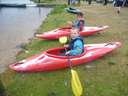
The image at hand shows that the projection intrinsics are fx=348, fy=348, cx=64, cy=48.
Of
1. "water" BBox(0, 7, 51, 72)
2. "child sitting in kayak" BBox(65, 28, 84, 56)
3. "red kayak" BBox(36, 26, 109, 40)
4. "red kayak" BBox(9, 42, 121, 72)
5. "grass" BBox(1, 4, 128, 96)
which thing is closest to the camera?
"grass" BBox(1, 4, 128, 96)

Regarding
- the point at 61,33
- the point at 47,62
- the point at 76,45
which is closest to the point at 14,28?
the point at 61,33

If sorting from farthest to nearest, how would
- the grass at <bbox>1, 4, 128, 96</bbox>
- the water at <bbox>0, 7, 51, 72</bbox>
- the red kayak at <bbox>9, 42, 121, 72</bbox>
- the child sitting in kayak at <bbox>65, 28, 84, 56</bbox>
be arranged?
the water at <bbox>0, 7, 51, 72</bbox>
the child sitting in kayak at <bbox>65, 28, 84, 56</bbox>
the red kayak at <bbox>9, 42, 121, 72</bbox>
the grass at <bbox>1, 4, 128, 96</bbox>

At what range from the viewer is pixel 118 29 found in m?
15.9

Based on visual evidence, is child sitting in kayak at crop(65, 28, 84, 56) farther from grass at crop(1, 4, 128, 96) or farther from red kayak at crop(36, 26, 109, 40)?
red kayak at crop(36, 26, 109, 40)

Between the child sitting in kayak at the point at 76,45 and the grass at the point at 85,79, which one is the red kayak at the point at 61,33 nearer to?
the grass at the point at 85,79

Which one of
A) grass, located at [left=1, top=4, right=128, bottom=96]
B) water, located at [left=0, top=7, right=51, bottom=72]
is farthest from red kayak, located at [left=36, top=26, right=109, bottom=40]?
grass, located at [left=1, top=4, right=128, bottom=96]

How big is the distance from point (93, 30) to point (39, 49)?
2.68m

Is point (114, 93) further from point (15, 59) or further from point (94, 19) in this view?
point (94, 19)

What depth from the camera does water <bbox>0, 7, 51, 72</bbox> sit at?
12.5 metres

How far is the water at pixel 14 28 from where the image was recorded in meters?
12.5

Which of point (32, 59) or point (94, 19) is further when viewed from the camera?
point (94, 19)

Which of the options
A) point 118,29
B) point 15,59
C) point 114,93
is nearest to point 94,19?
point 118,29

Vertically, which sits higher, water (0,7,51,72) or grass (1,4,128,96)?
grass (1,4,128,96)

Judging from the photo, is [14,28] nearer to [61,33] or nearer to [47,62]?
[61,33]
